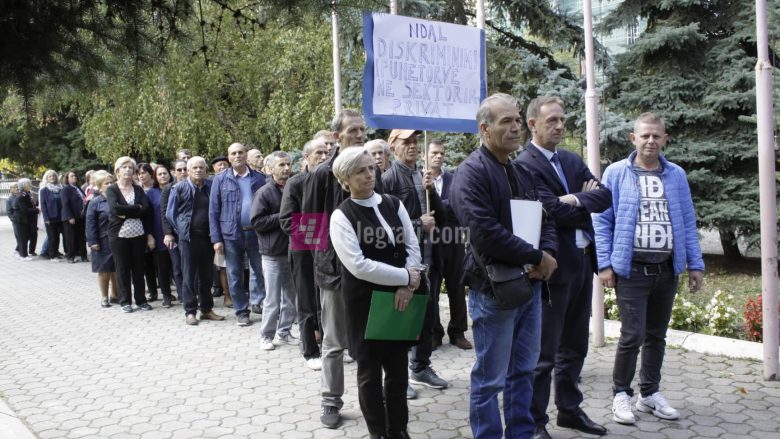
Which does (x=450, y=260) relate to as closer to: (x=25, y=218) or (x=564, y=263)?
(x=564, y=263)

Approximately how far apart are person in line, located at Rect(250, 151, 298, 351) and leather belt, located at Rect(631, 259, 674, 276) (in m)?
3.79

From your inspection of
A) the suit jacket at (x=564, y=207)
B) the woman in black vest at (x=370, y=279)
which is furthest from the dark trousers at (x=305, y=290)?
the suit jacket at (x=564, y=207)

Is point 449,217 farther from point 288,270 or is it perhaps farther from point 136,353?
point 136,353

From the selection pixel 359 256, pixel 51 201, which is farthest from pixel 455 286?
pixel 51 201

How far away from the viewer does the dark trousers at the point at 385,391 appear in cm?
431

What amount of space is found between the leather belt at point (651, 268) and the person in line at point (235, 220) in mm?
5154

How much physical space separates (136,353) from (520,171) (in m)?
5.14

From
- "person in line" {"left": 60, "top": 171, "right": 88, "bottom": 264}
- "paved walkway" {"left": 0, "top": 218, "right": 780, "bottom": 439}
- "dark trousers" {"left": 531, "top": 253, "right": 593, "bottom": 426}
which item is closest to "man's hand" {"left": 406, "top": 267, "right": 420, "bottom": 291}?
"dark trousers" {"left": 531, "top": 253, "right": 593, "bottom": 426}

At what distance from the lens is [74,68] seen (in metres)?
4.26

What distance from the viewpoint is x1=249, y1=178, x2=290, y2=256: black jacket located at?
752 cm

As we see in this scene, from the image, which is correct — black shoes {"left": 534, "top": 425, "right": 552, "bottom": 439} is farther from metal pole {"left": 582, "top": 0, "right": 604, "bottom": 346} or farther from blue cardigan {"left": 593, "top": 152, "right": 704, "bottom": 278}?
Result: metal pole {"left": 582, "top": 0, "right": 604, "bottom": 346}

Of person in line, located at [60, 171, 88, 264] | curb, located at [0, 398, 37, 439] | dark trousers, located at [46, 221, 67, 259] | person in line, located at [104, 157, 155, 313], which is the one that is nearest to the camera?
curb, located at [0, 398, 37, 439]

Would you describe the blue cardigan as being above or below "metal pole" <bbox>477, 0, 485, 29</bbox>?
below

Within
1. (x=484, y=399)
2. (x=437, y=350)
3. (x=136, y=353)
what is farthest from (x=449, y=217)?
(x=136, y=353)
